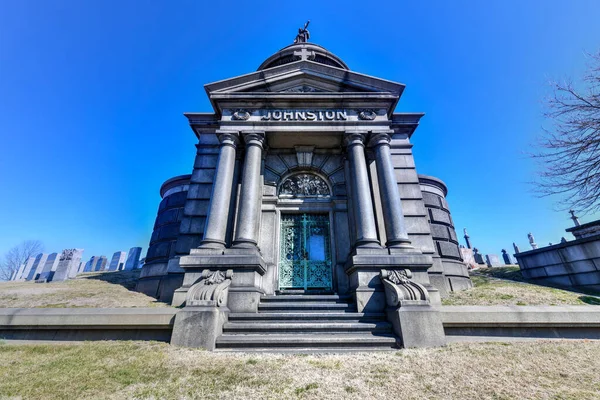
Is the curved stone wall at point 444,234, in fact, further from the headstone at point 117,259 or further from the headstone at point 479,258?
the headstone at point 117,259

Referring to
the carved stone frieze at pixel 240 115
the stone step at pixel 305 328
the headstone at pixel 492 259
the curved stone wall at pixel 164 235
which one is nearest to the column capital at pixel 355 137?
the carved stone frieze at pixel 240 115

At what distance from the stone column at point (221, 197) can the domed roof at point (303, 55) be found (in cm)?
847

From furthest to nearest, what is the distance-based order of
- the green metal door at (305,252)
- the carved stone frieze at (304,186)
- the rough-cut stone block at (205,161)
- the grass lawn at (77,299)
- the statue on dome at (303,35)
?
the statue on dome at (303,35) < the rough-cut stone block at (205,161) < the carved stone frieze at (304,186) < the green metal door at (305,252) < the grass lawn at (77,299)

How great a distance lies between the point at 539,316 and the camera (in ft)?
18.4

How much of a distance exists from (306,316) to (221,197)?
4.54m

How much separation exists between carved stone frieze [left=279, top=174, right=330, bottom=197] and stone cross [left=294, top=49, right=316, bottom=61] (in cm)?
834

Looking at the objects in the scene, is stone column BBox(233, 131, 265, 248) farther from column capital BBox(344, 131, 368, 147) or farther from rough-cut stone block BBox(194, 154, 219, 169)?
column capital BBox(344, 131, 368, 147)

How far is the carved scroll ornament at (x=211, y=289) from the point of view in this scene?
5918 mm

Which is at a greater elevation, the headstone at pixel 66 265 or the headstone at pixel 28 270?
the headstone at pixel 28 270

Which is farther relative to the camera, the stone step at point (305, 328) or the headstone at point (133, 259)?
the headstone at point (133, 259)

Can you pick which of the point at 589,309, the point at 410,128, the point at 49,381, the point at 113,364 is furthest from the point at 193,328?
the point at 410,128

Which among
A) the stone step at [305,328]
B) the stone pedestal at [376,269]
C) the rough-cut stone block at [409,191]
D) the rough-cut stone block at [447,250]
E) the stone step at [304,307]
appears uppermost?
the rough-cut stone block at [409,191]

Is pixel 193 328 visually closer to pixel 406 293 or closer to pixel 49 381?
pixel 49 381

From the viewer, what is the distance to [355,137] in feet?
30.8
